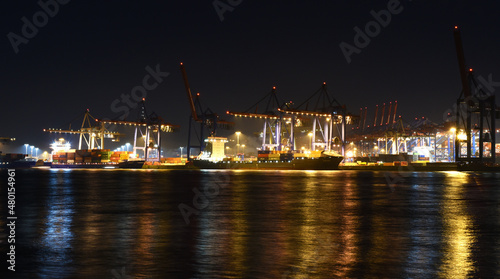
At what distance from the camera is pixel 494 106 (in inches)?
3583

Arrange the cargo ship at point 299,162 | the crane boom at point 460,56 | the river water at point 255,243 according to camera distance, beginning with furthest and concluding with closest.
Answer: the cargo ship at point 299,162
the crane boom at point 460,56
the river water at point 255,243

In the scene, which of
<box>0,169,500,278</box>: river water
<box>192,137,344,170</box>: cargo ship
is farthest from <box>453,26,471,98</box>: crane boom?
<box>0,169,500,278</box>: river water

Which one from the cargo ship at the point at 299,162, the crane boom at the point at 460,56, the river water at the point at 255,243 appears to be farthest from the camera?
the cargo ship at the point at 299,162

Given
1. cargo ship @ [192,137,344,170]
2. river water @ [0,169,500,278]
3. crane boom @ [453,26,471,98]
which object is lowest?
river water @ [0,169,500,278]

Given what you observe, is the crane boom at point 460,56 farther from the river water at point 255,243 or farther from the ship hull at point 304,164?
the river water at point 255,243

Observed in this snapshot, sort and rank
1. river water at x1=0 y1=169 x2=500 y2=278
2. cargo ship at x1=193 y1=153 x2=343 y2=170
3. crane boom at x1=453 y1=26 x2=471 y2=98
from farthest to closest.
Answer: cargo ship at x1=193 y1=153 x2=343 y2=170, crane boom at x1=453 y1=26 x2=471 y2=98, river water at x1=0 y1=169 x2=500 y2=278

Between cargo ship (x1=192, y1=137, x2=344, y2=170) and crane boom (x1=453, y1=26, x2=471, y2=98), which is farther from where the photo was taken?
cargo ship (x1=192, y1=137, x2=344, y2=170)

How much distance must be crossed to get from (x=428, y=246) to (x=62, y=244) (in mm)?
10302

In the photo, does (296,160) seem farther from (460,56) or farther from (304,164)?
(460,56)

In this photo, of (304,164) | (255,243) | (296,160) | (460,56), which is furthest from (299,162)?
(255,243)

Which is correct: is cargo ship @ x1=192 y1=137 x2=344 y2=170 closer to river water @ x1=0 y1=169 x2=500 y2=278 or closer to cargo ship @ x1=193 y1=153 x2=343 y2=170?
cargo ship @ x1=193 y1=153 x2=343 y2=170

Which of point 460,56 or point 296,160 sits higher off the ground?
point 460,56

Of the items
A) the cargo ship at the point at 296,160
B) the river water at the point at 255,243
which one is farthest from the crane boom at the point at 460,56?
the river water at the point at 255,243

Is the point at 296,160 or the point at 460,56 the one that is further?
the point at 296,160
